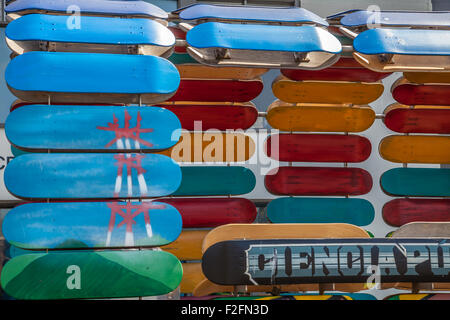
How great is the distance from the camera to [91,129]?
299 centimetres

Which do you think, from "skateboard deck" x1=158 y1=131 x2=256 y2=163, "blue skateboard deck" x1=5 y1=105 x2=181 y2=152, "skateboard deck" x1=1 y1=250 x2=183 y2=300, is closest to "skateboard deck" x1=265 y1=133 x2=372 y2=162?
"skateboard deck" x1=158 y1=131 x2=256 y2=163

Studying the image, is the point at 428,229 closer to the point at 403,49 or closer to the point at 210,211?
the point at 403,49

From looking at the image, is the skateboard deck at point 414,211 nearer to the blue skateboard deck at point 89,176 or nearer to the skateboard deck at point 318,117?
the skateboard deck at point 318,117

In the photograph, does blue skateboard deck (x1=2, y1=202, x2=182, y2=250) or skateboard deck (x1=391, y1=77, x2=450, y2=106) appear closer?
blue skateboard deck (x1=2, y1=202, x2=182, y2=250)

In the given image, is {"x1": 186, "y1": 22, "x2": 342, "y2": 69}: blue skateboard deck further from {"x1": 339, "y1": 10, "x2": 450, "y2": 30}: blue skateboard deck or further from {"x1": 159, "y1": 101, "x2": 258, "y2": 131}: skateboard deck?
{"x1": 159, "y1": 101, "x2": 258, "y2": 131}: skateboard deck

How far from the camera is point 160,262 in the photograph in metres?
2.94

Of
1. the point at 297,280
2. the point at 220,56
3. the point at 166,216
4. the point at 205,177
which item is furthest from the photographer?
the point at 205,177

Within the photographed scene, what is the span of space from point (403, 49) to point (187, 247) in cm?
184

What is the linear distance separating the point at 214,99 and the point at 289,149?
0.63 metres

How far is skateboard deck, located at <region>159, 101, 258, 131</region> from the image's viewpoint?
12.5ft

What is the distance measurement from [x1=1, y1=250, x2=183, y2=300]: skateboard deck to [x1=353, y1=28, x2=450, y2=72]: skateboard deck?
70.8 inches

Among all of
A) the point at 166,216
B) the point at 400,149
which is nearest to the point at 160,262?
the point at 166,216

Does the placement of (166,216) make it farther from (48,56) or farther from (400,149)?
(400,149)

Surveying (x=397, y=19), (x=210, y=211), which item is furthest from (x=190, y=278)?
(x=397, y=19)
